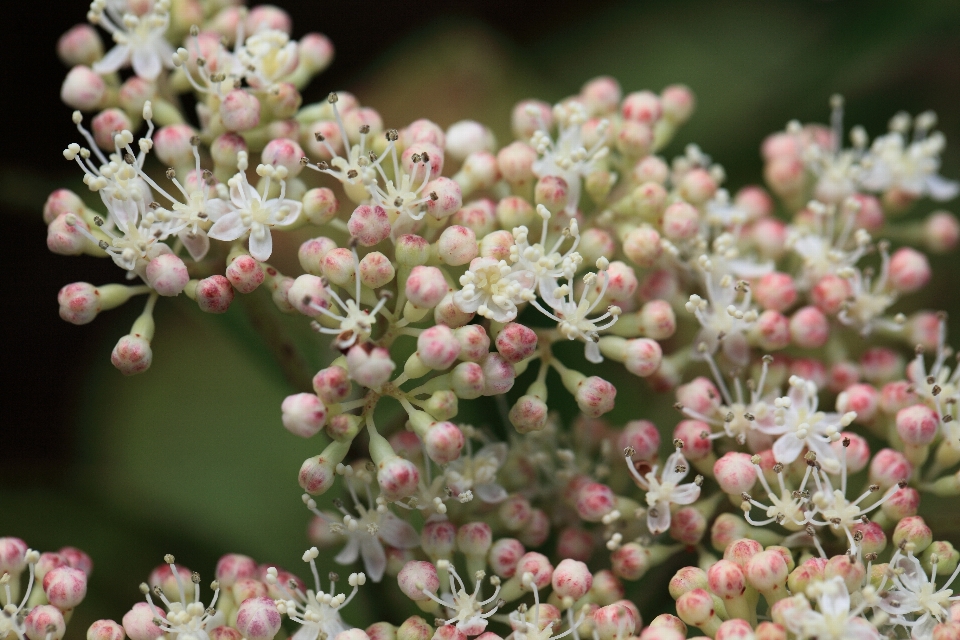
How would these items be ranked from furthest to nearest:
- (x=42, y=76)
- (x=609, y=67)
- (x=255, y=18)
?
(x=609, y=67) → (x=42, y=76) → (x=255, y=18)

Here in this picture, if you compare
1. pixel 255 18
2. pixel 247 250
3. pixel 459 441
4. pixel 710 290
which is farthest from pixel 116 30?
pixel 710 290

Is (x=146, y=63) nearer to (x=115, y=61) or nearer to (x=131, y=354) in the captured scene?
(x=115, y=61)

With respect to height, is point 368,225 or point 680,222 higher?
point 680,222

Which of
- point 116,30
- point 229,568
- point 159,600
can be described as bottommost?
point 159,600

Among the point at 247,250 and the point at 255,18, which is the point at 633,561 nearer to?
the point at 247,250

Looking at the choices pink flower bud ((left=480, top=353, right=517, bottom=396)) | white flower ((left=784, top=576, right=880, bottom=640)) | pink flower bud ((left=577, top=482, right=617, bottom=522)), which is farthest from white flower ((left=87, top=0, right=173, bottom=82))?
white flower ((left=784, top=576, right=880, bottom=640))

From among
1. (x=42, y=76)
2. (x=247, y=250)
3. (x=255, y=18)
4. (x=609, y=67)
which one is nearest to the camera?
(x=247, y=250)

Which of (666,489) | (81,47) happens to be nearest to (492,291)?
(666,489)
